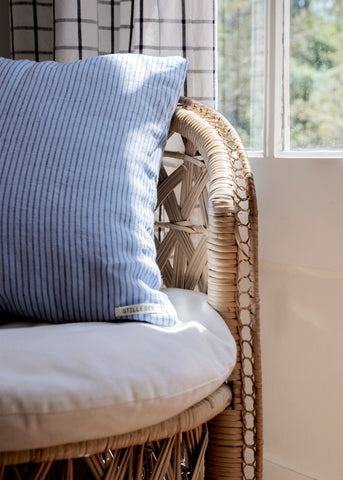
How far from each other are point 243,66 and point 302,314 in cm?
57

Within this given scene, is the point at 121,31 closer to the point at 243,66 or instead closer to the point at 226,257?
the point at 243,66

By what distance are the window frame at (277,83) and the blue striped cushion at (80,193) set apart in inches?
12.1

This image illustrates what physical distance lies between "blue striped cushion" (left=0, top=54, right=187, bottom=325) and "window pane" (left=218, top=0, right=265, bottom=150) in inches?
13.2

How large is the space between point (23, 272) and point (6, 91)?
0.34m

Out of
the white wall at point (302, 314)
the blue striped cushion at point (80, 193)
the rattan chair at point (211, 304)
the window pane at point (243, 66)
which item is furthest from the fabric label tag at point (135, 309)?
the window pane at point (243, 66)

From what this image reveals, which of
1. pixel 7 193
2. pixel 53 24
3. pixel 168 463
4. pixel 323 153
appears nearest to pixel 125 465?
pixel 168 463

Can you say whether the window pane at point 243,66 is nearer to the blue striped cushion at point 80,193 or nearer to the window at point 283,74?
the window at point 283,74

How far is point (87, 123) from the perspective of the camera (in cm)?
106

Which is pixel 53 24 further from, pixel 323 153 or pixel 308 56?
pixel 323 153

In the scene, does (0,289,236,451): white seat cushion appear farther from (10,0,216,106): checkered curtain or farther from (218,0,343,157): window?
(10,0,216,106): checkered curtain

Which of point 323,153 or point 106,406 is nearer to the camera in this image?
point 106,406

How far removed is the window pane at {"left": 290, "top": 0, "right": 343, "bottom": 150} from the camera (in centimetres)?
122

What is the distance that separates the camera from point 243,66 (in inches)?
55.6

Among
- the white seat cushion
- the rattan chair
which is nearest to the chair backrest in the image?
the rattan chair
